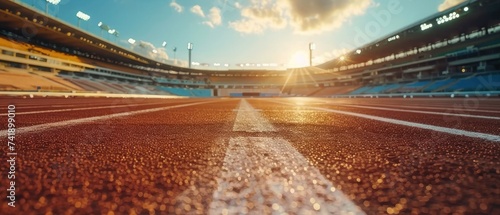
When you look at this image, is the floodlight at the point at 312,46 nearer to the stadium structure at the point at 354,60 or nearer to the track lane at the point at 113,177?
the stadium structure at the point at 354,60

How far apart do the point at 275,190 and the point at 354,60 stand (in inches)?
2492

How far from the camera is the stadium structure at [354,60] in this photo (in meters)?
30.8

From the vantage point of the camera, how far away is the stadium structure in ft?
101

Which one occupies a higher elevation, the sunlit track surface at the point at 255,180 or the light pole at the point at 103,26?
the light pole at the point at 103,26

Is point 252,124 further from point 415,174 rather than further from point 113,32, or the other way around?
point 113,32

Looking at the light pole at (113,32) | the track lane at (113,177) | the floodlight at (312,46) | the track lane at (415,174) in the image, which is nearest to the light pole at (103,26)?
the light pole at (113,32)

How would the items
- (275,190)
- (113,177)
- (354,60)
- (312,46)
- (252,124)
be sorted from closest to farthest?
(275,190), (113,177), (252,124), (354,60), (312,46)

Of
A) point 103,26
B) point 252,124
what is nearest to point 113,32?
point 103,26

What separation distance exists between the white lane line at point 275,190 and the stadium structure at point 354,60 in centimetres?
3001

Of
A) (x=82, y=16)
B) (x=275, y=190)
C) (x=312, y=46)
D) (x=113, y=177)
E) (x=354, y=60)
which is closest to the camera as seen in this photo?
(x=275, y=190)

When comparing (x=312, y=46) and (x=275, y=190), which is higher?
(x=312, y=46)

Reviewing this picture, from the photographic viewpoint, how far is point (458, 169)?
1000 millimetres

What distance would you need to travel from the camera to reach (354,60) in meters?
59.3

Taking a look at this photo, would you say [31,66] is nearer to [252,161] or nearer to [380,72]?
[252,161]
